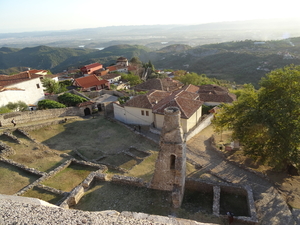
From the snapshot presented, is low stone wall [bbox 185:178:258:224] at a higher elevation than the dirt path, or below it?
higher

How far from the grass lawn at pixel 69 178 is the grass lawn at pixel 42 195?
2.55 feet

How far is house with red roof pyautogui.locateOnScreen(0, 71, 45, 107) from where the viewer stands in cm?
2962

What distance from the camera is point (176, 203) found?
1198 centimetres

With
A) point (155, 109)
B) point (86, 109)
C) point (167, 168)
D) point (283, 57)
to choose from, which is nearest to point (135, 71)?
point (86, 109)

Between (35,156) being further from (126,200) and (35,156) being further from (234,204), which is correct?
(234,204)

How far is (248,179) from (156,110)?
515 inches

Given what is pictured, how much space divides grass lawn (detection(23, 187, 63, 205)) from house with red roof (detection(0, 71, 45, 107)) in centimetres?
2038

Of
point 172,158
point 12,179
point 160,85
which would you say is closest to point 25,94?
point 12,179

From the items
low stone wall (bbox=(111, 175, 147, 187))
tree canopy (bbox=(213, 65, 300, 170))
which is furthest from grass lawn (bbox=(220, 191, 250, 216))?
low stone wall (bbox=(111, 175, 147, 187))

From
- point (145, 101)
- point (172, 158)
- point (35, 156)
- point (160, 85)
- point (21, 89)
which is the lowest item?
point (35, 156)

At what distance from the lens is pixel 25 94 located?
33094 mm

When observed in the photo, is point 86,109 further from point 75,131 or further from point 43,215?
point 43,215

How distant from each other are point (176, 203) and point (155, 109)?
15.6m

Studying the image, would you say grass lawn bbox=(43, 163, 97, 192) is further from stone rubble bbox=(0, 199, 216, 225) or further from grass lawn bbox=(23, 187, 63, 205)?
stone rubble bbox=(0, 199, 216, 225)
